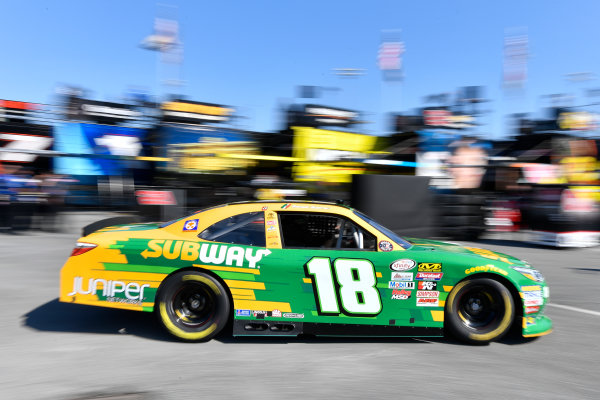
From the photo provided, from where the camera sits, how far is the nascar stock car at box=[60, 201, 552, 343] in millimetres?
3852

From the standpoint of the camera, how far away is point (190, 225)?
4.13m

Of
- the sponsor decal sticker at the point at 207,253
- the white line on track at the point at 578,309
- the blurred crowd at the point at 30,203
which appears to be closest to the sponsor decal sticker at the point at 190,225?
the sponsor decal sticker at the point at 207,253

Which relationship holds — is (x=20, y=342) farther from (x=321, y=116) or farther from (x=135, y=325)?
(x=321, y=116)

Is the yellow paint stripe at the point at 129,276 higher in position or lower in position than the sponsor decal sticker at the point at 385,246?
lower

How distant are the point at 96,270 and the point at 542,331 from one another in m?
4.09

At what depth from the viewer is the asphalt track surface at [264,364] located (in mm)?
2992

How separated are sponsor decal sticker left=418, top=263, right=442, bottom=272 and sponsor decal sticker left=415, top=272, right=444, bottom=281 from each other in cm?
3

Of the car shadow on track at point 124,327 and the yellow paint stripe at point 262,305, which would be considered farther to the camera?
the car shadow on track at point 124,327

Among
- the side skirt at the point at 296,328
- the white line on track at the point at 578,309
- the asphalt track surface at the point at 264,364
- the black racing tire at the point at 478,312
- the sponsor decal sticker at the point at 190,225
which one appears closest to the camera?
the asphalt track surface at the point at 264,364

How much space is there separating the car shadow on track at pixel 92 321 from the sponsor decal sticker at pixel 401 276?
2.08 metres

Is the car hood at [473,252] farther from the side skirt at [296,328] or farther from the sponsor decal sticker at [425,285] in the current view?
the side skirt at [296,328]

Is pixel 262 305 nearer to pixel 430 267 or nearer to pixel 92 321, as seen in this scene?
pixel 430 267

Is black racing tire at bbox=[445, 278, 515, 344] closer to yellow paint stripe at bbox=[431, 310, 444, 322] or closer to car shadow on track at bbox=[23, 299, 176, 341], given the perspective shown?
yellow paint stripe at bbox=[431, 310, 444, 322]

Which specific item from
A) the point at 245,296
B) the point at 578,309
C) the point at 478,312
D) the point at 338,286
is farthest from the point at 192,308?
the point at 578,309
